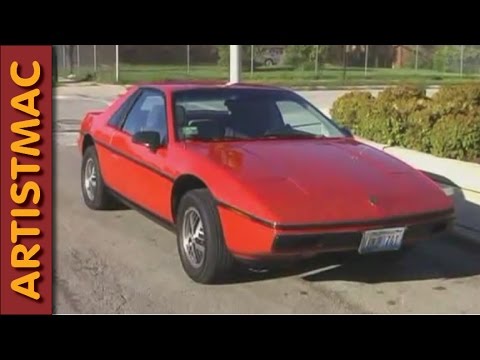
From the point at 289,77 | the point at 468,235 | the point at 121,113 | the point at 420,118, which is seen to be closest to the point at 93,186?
the point at 121,113

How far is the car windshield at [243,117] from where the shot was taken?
213 inches

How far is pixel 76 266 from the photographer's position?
516 centimetres

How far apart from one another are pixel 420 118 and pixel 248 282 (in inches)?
195

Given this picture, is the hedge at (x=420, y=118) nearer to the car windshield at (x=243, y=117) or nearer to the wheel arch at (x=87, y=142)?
the car windshield at (x=243, y=117)

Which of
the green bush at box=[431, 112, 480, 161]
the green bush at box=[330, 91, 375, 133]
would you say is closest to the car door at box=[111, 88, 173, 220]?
the green bush at box=[431, 112, 480, 161]

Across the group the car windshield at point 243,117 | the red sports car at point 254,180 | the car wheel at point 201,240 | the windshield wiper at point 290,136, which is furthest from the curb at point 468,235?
the car wheel at point 201,240

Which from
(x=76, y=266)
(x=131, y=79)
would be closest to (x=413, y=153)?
(x=76, y=266)

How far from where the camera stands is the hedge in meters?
8.12

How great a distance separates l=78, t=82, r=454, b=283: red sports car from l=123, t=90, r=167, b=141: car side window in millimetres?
13

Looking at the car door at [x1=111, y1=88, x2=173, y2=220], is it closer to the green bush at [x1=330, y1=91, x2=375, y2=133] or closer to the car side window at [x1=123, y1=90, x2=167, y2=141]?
the car side window at [x1=123, y1=90, x2=167, y2=141]

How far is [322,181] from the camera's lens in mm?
4590

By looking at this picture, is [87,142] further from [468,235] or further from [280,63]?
[280,63]

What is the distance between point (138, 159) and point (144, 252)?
0.74 m

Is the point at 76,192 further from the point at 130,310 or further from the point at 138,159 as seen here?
the point at 130,310
